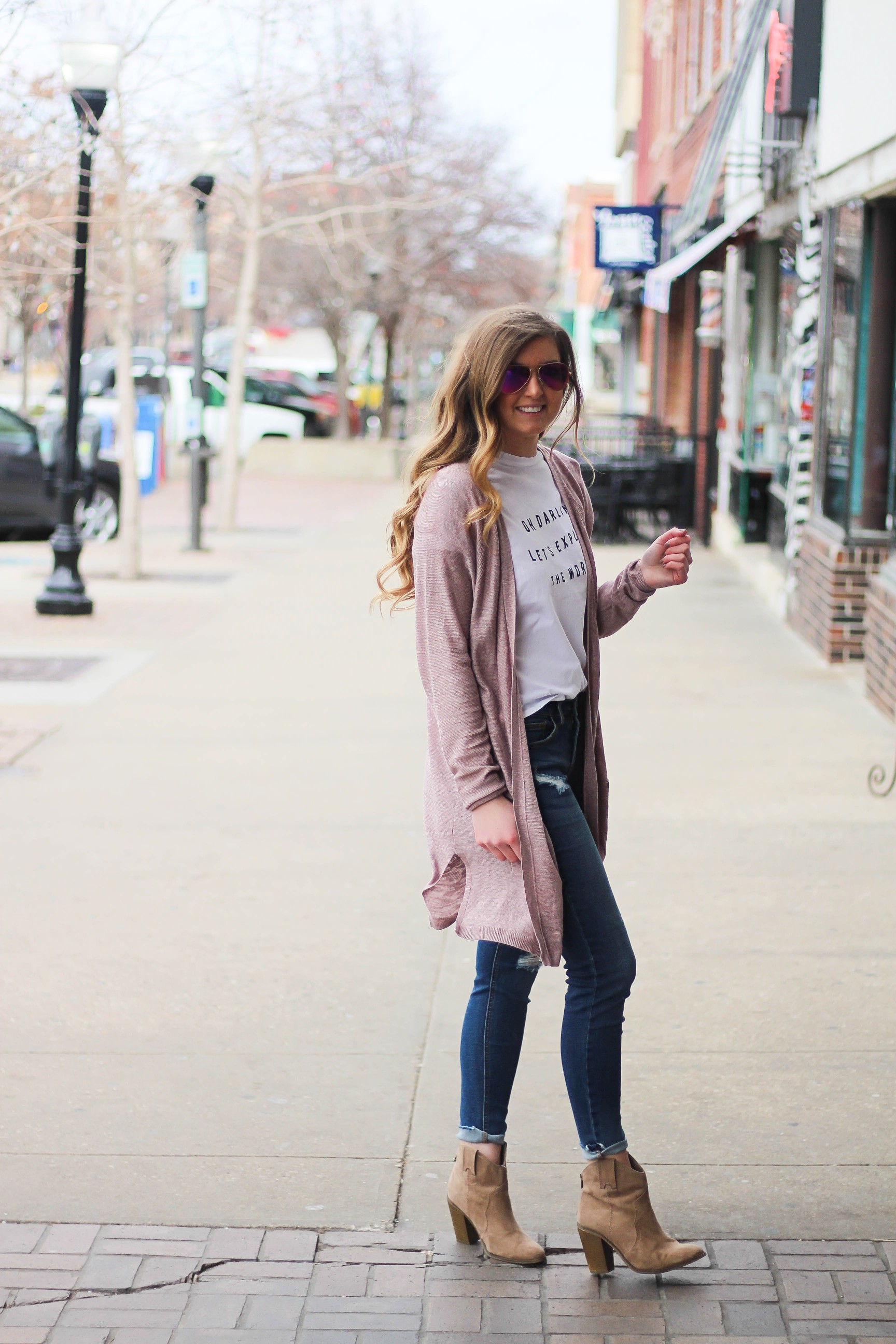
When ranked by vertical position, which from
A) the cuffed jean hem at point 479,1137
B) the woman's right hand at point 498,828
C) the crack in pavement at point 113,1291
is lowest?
the crack in pavement at point 113,1291

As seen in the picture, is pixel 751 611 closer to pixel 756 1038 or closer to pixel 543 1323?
pixel 756 1038

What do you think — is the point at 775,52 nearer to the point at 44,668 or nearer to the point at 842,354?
the point at 842,354

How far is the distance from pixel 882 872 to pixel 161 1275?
335cm

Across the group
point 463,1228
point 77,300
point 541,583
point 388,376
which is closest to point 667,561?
point 541,583

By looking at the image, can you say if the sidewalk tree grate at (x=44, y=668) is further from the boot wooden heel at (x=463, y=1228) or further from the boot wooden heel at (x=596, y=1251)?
the boot wooden heel at (x=596, y=1251)

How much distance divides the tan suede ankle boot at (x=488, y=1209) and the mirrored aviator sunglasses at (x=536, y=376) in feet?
4.80

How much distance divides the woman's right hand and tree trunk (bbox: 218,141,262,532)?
1604 cm

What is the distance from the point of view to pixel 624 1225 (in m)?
3.13

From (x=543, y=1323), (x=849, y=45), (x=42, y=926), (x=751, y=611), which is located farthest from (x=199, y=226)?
(x=543, y=1323)

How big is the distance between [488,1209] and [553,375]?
5.24ft

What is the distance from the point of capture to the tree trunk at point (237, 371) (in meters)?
18.8

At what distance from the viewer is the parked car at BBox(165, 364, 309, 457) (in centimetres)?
3111

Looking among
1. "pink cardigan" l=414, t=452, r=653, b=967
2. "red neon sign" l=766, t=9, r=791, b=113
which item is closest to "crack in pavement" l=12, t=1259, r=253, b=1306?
"pink cardigan" l=414, t=452, r=653, b=967

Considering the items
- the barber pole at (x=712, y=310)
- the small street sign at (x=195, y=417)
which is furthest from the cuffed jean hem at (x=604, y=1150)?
the barber pole at (x=712, y=310)
